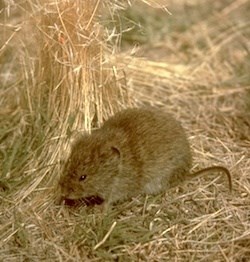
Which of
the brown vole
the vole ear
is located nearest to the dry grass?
the brown vole

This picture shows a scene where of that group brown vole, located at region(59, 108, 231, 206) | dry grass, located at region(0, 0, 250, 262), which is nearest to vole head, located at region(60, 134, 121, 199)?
→ brown vole, located at region(59, 108, 231, 206)

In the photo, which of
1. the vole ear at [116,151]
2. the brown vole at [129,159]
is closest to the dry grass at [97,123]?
the brown vole at [129,159]

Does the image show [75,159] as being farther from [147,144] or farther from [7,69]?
[7,69]

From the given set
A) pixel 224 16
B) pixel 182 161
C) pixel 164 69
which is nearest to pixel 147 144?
pixel 182 161

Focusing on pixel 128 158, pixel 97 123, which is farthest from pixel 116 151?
pixel 97 123

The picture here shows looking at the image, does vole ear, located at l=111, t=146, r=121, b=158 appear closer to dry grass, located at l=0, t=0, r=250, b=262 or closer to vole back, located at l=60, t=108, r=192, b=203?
vole back, located at l=60, t=108, r=192, b=203

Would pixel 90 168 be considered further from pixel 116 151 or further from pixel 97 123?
pixel 97 123

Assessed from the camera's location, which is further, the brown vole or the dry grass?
the brown vole
